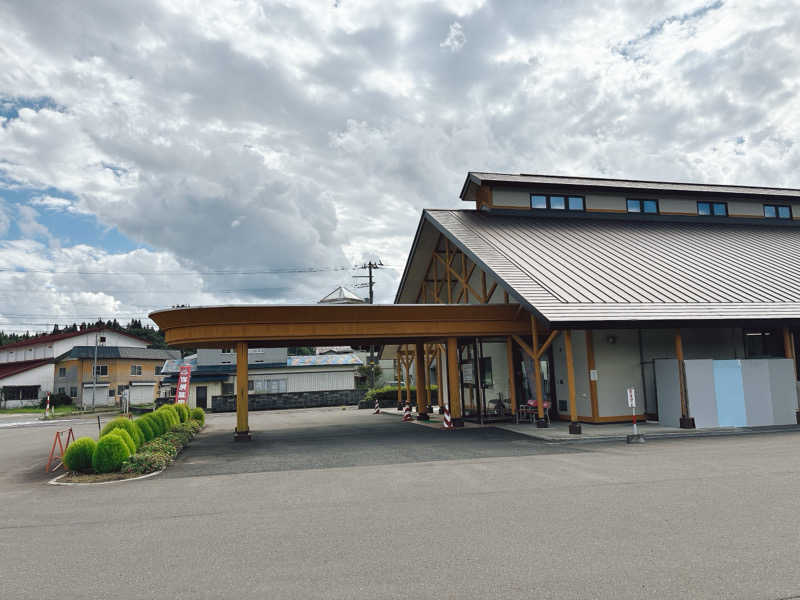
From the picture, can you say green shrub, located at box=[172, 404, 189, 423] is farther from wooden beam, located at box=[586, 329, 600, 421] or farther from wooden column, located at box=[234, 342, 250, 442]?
wooden beam, located at box=[586, 329, 600, 421]

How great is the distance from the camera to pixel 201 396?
44.8 m

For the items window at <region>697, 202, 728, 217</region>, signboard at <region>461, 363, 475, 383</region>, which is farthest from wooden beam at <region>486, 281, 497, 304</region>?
window at <region>697, 202, 728, 217</region>

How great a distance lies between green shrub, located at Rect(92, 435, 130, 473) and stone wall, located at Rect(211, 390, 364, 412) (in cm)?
3113

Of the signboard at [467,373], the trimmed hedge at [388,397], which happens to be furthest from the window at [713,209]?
the trimmed hedge at [388,397]

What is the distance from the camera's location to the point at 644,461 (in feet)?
39.4

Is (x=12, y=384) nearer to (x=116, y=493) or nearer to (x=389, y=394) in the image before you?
(x=389, y=394)

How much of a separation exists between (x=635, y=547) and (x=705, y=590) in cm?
124

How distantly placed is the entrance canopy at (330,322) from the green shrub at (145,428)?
11.1 ft

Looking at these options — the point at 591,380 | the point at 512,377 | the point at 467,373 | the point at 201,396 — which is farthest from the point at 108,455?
the point at 201,396

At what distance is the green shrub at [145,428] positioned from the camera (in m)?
16.0

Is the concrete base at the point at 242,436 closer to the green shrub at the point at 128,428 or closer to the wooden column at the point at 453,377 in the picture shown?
the green shrub at the point at 128,428

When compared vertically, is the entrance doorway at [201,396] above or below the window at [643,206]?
below

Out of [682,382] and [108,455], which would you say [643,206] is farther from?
[108,455]

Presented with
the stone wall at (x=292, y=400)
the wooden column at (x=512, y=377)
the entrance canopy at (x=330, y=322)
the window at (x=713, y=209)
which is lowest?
the stone wall at (x=292, y=400)
